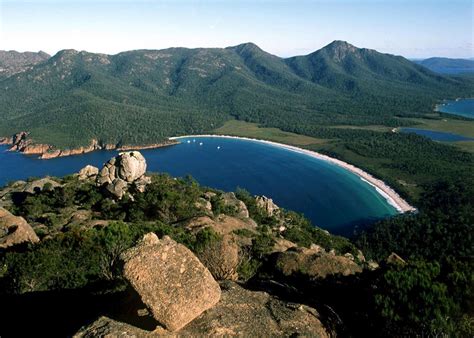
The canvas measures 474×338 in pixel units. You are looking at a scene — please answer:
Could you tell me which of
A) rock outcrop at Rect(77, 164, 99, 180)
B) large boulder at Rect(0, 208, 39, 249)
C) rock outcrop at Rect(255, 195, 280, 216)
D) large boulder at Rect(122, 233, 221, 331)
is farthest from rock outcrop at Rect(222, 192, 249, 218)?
large boulder at Rect(122, 233, 221, 331)

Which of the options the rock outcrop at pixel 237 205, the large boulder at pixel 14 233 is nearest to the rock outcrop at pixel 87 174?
the rock outcrop at pixel 237 205

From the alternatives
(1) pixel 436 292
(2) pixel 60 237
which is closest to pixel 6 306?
(2) pixel 60 237

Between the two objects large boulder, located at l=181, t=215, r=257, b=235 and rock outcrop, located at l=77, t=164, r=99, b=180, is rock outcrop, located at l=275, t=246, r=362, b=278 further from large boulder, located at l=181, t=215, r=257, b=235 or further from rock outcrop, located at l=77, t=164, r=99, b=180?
rock outcrop, located at l=77, t=164, r=99, b=180

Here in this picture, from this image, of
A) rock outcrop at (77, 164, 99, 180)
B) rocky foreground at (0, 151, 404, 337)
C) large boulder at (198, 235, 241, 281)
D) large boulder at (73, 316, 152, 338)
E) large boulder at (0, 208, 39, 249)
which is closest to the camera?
large boulder at (73, 316, 152, 338)

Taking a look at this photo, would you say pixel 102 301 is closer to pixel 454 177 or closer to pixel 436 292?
pixel 436 292

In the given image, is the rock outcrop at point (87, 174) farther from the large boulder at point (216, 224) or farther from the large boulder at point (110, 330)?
the large boulder at point (110, 330)

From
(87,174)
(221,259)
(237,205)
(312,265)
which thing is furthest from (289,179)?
(221,259)
